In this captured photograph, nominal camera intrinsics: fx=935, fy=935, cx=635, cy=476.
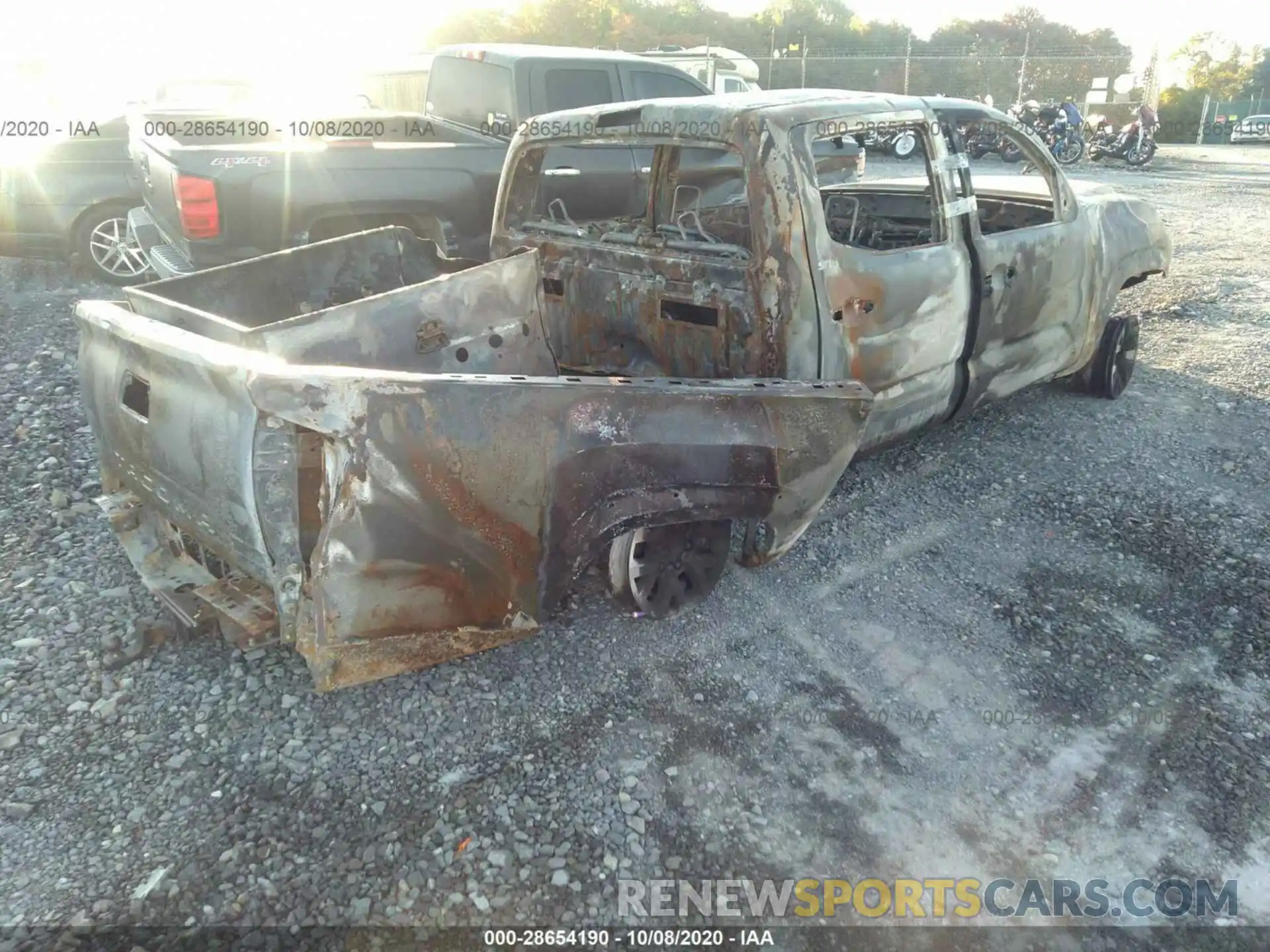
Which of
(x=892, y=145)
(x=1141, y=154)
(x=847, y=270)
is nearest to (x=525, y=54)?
(x=847, y=270)

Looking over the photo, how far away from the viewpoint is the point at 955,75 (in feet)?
98.1

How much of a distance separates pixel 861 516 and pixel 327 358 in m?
2.45

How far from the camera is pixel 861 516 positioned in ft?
14.0

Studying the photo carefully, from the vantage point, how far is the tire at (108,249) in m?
7.59

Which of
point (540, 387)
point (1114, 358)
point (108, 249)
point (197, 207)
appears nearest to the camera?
point (540, 387)

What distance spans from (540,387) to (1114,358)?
13.9 ft

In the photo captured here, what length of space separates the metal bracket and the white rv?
42.6ft

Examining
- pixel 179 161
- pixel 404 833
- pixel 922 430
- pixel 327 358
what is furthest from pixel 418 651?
pixel 179 161

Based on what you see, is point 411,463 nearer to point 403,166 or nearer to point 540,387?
point 540,387

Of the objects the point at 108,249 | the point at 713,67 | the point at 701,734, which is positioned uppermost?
the point at 713,67

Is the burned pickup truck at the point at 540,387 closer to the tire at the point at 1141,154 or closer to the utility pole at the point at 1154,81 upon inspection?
the tire at the point at 1141,154

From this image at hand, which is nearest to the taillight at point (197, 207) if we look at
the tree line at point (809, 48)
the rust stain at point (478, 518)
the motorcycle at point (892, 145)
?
the rust stain at point (478, 518)

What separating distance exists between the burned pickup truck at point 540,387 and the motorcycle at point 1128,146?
16.8m

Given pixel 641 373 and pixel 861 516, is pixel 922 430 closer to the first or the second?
pixel 861 516
